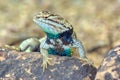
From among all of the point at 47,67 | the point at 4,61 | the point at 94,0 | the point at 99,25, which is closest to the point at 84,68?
the point at 47,67

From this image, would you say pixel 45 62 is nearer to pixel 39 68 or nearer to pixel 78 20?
pixel 39 68

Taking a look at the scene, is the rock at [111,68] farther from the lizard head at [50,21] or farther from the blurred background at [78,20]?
the blurred background at [78,20]

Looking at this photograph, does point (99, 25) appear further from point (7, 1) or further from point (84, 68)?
point (84, 68)

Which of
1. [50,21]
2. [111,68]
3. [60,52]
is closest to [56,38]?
[60,52]

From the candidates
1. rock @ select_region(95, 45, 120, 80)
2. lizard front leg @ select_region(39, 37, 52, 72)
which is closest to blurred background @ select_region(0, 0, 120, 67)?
lizard front leg @ select_region(39, 37, 52, 72)

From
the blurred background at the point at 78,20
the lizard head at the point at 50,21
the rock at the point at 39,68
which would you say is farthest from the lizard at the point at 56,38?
the blurred background at the point at 78,20
